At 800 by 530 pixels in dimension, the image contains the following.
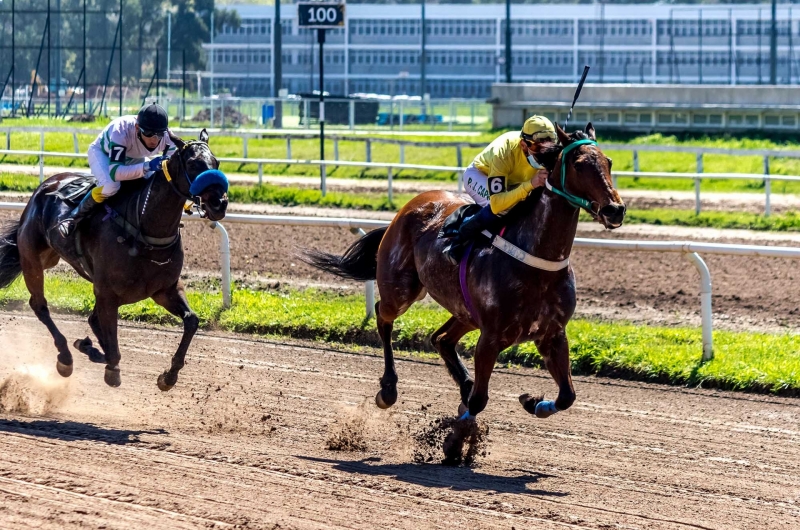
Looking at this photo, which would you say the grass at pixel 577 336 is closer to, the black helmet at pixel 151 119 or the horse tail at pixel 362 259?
the horse tail at pixel 362 259

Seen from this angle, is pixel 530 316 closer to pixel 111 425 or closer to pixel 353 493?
pixel 353 493

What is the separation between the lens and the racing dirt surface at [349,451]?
15.7ft

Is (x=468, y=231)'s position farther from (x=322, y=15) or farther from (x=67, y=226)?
(x=322, y=15)

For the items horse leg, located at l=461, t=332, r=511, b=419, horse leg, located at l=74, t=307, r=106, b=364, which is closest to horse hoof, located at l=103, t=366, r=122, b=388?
horse leg, located at l=74, t=307, r=106, b=364

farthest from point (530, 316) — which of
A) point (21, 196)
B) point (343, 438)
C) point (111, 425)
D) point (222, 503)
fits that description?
point (21, 196)

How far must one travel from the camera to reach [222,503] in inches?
191

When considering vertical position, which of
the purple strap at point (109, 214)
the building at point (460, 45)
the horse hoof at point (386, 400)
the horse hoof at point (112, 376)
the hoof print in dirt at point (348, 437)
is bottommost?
the hoof print in dirt at point (348, 437)

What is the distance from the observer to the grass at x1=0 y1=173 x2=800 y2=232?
15.2 m

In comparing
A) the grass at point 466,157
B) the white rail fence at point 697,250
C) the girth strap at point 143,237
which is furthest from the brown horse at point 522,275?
the grass at point 466,157

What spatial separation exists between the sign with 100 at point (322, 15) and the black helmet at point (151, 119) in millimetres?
10404

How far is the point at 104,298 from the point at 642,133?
2119 cm

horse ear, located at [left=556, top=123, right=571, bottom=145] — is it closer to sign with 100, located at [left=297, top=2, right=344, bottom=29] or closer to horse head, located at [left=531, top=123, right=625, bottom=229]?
horse head, located at [left=531, top=123, right=625, bottom=229]

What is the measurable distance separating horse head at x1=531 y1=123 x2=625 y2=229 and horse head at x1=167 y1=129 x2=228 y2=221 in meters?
1.89

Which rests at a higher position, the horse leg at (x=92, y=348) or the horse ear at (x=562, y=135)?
the horse ear at (x=562, y=135)
